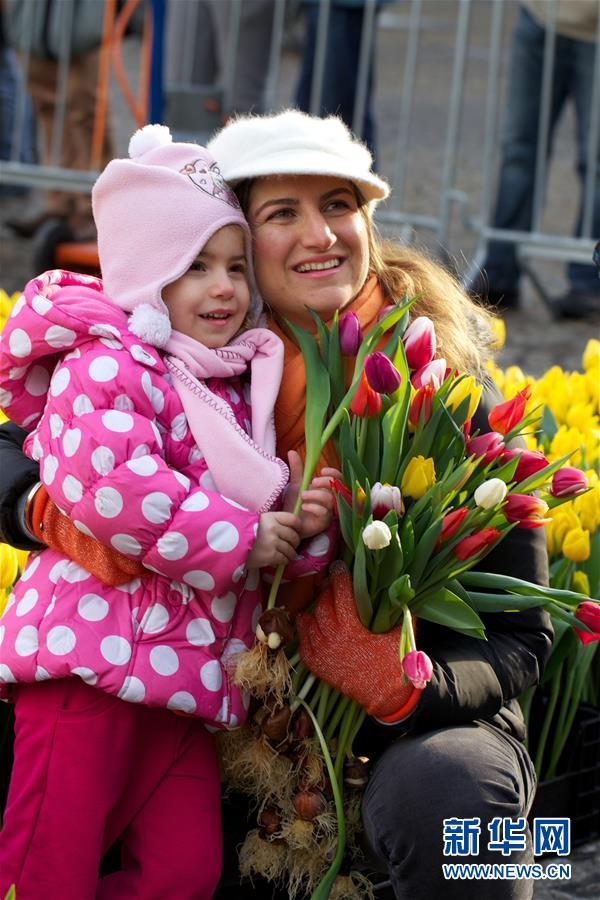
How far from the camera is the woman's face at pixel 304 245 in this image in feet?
8.00

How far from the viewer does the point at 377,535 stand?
2.01 meters

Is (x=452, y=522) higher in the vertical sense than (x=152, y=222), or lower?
lower

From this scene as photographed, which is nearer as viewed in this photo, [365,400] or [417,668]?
[417,668]

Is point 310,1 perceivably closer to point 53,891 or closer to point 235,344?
point 235,344

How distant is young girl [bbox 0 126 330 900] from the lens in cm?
210

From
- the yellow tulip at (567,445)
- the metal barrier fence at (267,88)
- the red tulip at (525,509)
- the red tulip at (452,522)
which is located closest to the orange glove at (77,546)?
the red tulip at (452,522)

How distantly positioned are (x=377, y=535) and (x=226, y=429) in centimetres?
34

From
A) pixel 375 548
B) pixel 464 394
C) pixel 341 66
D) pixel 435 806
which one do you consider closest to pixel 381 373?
pixel 464 394

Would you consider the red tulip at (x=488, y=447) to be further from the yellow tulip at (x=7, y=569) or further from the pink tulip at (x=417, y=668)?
the yellow tulip at (x=7, y=569)

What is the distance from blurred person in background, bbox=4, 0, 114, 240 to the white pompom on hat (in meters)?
3.91

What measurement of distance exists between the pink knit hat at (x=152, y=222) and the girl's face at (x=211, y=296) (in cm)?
3

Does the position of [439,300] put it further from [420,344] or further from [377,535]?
[377,535]

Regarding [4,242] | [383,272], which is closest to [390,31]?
[4,242]

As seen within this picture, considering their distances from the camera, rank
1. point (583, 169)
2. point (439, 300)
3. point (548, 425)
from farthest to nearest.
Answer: point (583, 169) < point (548, 425) < point (439, 300)
